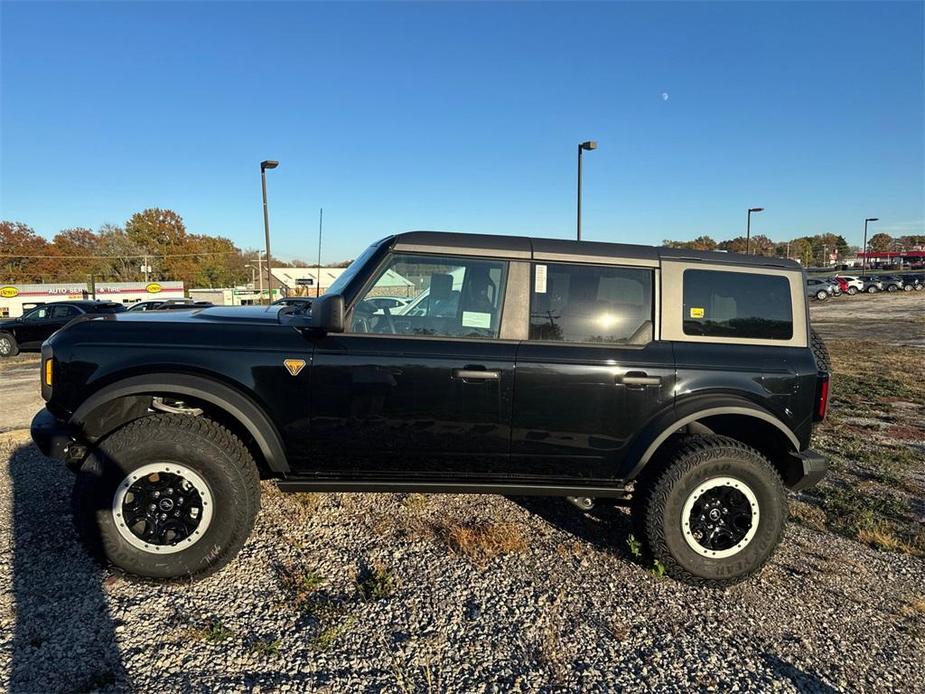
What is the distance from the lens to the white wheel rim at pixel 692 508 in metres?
3.01

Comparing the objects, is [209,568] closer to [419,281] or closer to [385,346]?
[385,346]

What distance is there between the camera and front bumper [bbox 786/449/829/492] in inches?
122

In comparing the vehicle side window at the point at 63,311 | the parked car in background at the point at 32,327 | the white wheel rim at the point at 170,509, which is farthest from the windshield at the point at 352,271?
the vehicle side window at the point at 63,311

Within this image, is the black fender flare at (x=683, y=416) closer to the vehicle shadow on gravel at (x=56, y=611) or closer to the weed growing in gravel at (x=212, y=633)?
the weed growing in gravel at (x=212, y=633)

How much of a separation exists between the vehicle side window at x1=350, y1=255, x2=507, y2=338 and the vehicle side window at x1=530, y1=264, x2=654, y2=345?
25 cm

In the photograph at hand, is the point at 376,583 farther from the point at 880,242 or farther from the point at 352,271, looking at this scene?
the point at 880,242

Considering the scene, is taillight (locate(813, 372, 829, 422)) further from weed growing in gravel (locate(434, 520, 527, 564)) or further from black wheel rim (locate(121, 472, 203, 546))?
black wheel rim (locate(121, 472, 203, 546))

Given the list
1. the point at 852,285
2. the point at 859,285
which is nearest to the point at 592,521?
the point at 852,285

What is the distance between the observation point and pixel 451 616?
2.66 meters

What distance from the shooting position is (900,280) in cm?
4762

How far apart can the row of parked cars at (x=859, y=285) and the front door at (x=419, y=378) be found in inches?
1751

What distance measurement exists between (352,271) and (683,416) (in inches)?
82.6

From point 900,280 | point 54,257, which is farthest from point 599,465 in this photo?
point 54,257

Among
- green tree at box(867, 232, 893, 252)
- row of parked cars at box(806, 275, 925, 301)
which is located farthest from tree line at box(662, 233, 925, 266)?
row of parked cars at box(806, 275, 925, 301)
